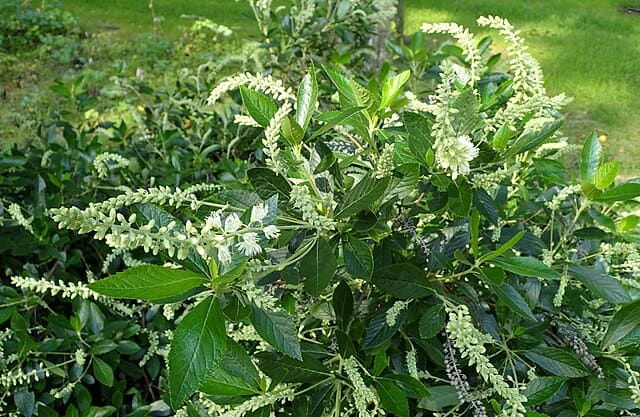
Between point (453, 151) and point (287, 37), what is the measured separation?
6.76 feet

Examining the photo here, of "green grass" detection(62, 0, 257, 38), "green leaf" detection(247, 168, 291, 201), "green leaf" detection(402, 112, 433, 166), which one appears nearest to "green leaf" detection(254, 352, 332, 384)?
"green leaf" detection(247, 168, 291, 201)

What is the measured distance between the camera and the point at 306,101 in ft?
3.89

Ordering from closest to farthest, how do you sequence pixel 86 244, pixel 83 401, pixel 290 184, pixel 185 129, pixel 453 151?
1. pixel 453 151
2. pixel 290 184
3. pixel 83 401
4. pixel 86 244
5. pixel 185 129

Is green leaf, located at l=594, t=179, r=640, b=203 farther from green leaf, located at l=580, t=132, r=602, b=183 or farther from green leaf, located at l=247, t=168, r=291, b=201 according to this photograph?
green leaf, located at l=247, t=168, r=291, b=201

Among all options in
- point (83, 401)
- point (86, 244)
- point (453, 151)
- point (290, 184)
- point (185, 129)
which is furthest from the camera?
point (185, 129)

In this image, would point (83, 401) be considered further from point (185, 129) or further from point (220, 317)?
point (185, 129)

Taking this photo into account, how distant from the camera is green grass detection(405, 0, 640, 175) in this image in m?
5.75

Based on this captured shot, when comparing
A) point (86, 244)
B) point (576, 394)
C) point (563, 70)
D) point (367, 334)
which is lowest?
point (563, 70)

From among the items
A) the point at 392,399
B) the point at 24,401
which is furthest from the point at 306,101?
the point at 24,401

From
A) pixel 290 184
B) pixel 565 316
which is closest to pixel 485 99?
pixel 565 316

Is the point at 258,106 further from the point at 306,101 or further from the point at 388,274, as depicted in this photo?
the point at 388,274

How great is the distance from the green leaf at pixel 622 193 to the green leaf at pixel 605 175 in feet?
0.07

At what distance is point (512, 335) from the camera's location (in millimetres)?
1370

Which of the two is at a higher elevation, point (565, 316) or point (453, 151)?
point (453, 151)
